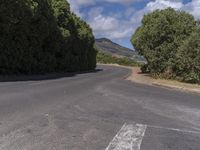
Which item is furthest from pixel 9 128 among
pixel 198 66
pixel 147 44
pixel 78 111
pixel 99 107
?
pixel 147 44

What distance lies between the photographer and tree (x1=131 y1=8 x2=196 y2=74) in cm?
3825

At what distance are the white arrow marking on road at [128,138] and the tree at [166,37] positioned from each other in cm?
2957

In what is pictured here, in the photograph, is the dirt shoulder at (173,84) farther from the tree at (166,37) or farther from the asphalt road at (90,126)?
the asphalt road at (90,126)

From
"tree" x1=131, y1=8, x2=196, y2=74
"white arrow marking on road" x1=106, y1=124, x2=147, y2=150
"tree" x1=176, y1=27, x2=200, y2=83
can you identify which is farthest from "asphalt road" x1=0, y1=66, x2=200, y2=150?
"tree" x1=131, y1=8, x2=196, y2=74

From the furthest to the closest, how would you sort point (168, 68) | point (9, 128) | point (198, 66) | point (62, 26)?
point (62, 26), point (168, 68), point (198, 66), point (9, 128)

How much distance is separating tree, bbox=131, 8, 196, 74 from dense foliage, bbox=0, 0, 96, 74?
9054 millimetres

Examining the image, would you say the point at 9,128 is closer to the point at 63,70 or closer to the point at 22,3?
the point at 22,3

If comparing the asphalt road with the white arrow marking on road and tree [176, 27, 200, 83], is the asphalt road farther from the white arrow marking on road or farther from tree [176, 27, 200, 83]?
tree [176, 27, 200, 83]

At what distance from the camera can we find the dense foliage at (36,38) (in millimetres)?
26828

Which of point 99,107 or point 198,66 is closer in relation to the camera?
point 99,107

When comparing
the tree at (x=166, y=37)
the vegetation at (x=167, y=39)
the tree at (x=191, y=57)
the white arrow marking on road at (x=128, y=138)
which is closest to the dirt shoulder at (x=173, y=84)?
the tree at (x=191, y=57)

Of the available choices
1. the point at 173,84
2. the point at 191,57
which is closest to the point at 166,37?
the point at 191,57

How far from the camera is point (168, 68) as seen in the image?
38188 mm

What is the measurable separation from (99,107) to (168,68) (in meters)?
27.0
